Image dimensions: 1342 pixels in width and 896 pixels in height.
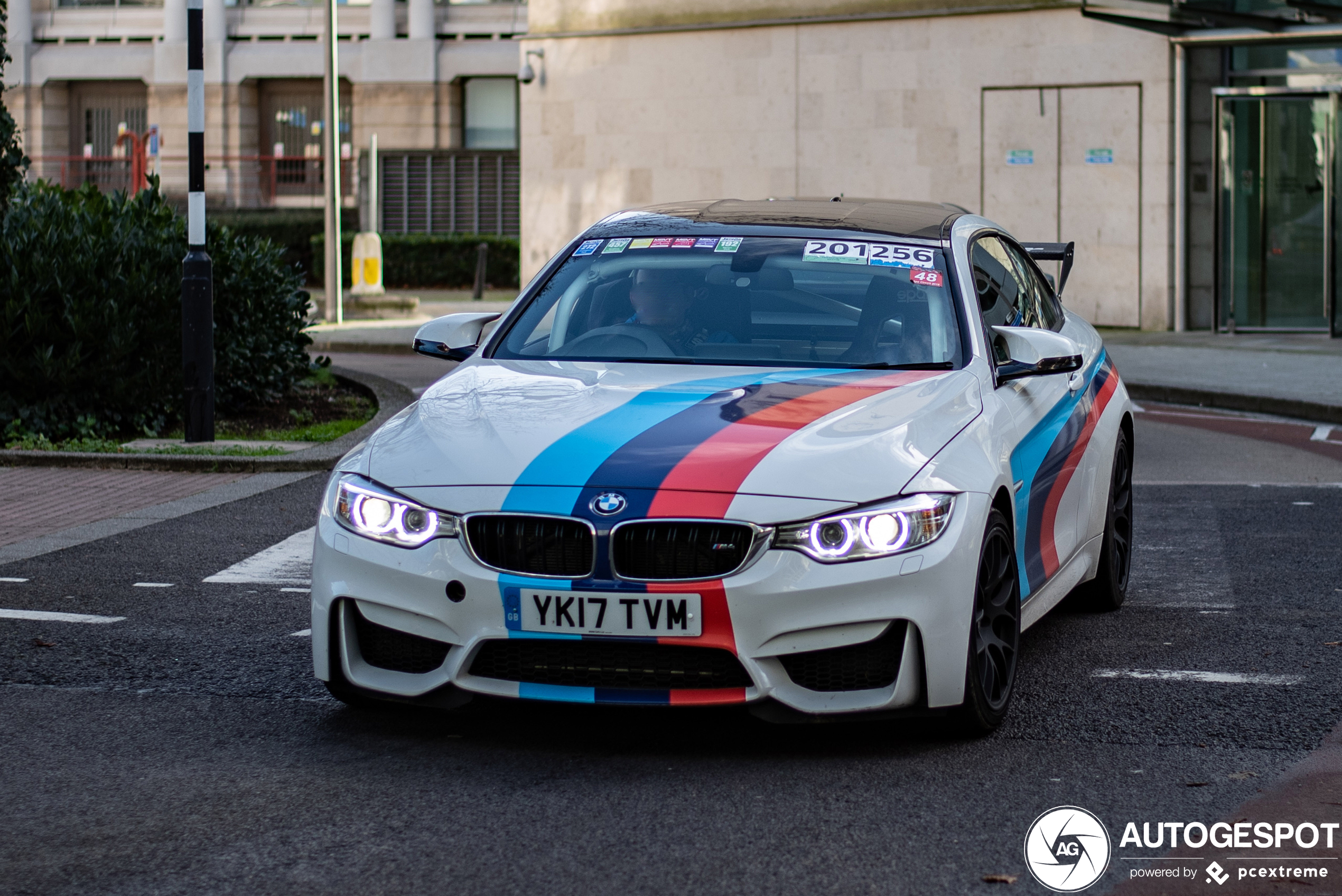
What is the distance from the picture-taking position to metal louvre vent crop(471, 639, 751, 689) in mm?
4863

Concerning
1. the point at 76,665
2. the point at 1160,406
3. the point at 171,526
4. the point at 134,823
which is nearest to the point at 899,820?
the point at 134,823

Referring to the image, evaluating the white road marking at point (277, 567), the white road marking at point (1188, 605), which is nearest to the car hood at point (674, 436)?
the white road marking at point (1188, 605)

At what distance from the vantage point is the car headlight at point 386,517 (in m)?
4.98

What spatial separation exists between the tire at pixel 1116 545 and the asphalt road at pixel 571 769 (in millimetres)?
136

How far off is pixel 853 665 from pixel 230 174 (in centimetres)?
4181

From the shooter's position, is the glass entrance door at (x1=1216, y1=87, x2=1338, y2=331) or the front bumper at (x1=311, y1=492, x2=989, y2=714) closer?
the front bumper at (x1=311, y1=492, x2=989, y2=714)

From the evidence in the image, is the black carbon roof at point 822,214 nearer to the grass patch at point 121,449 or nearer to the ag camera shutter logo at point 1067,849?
the ag camera shutter logo at point 1067,849

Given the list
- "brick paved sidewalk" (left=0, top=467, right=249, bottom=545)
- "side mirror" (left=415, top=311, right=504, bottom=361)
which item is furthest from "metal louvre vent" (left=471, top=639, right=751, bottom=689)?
"brick paved sidewalk" (left=0, top=467, right=249, bottom=545)

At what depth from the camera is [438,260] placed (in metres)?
37.2

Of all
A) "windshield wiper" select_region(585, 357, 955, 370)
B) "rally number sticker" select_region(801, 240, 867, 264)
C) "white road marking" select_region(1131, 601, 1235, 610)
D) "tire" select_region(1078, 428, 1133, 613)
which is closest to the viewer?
"windshield wiper" select_region(585, 357, 955, 370)

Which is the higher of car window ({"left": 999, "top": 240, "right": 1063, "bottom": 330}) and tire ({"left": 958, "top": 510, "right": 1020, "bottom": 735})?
car window ({"left": 999, "top": 240, "right": 1063, "bottom": 330})

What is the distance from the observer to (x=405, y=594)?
4992mm

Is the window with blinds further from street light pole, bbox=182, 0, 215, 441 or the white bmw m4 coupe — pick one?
the white bmw m4 coupe

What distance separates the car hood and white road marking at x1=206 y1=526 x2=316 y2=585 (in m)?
2.15
